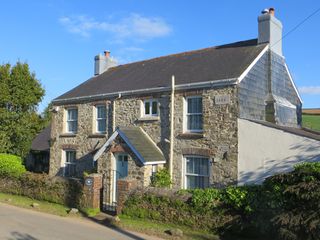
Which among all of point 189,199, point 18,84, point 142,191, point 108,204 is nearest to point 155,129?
point 108,204

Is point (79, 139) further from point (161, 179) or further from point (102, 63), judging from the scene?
point (161, 179)

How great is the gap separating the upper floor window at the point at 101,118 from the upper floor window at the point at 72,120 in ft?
6.35

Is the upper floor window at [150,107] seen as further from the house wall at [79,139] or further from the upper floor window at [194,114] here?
the house wall at [79,139]

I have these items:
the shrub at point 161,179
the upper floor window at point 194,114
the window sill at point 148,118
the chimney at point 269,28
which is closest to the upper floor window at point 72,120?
the window sill at point 148,118

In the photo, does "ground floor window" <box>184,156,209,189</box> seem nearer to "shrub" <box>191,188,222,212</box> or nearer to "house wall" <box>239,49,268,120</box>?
"house wall" <box>239,49,268,120</box>

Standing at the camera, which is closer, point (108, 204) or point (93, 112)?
point (108, 204)

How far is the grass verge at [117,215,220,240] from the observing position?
38.5 ft

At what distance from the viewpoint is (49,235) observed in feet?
38.4

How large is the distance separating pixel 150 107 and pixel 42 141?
14747mm

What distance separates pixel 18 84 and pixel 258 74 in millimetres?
19549

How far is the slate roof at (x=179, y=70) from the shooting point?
18.6 meters

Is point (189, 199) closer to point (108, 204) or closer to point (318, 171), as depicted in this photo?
point (318, 171)

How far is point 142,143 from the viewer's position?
18547 mm

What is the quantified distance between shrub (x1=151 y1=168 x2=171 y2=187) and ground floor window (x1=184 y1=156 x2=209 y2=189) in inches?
35.8
